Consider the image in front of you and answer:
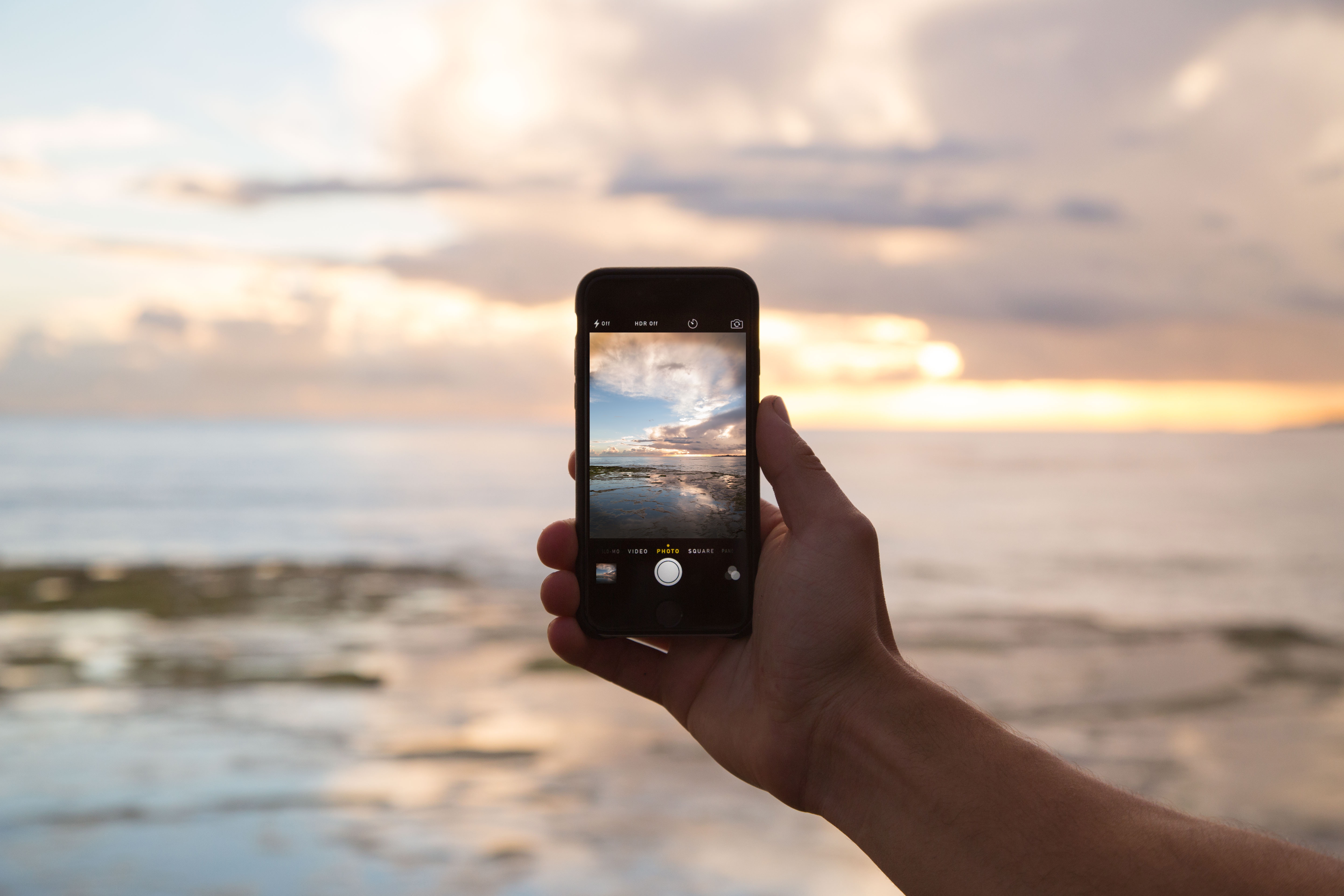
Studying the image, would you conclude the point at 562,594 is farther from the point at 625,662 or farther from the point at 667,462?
the point at 667,462

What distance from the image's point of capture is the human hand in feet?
7.55

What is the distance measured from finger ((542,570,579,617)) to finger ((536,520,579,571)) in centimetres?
4

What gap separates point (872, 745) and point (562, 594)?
1009 mm

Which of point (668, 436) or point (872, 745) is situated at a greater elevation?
point (668, 436)

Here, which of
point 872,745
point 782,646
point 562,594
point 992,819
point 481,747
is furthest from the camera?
point 481,747

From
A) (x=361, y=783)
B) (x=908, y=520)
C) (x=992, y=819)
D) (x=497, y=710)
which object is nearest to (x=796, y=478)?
(x=992, y=819)

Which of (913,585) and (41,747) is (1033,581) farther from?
(41,747)

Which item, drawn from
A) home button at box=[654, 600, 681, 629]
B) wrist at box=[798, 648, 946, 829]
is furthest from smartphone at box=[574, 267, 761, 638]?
wrist at box=[798, 648, 946, 829]

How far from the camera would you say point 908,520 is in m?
28.2

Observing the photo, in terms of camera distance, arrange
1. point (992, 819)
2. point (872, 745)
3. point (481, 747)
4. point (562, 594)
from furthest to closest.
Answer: point (481, 747) → point (562, 594) → point (872, 745) → point (992, 819)

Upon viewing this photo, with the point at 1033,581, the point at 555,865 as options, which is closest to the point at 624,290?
the point at 555,865

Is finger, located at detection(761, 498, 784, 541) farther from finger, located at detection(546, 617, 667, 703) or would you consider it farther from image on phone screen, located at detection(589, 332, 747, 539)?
finger, located at detection(546, 617, 667, 703)

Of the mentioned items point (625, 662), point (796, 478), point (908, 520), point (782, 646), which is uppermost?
point (796, 478)

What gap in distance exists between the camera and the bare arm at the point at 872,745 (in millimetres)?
1703
